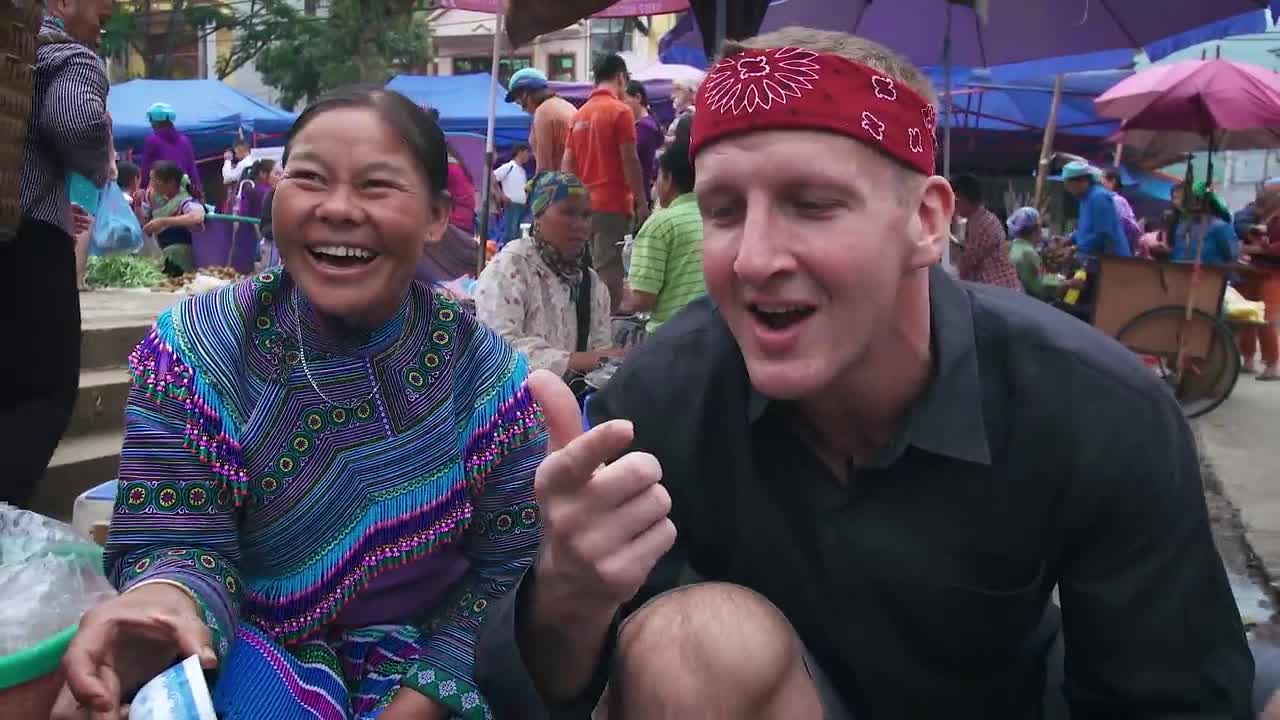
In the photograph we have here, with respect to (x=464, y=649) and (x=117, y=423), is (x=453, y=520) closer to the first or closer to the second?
(x=464, y=649)

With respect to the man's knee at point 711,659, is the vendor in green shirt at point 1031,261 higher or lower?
lower

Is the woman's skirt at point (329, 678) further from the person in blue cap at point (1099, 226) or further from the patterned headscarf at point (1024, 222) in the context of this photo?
the patterned headscarf at point (1024, 222)

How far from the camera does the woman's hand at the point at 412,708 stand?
5.53 feet

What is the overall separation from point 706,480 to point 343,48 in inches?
1229

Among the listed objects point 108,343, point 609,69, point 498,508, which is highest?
point 609,69

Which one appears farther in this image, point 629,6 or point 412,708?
point 629,6

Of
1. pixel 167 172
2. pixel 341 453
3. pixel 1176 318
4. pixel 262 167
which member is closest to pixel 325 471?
pixel 341 453

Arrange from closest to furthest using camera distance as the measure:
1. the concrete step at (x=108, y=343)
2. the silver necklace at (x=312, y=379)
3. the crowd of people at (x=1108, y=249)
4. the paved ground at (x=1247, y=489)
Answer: the silver necklace at (x=312, y=379), the paved ground at (x=1247, y=489), the concrete step at (x=108, y=343), the crowd of people at (x=1108, y=249)

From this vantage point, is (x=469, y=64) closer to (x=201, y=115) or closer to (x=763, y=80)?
(x=201, y=115)

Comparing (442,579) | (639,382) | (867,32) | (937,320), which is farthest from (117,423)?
(867,32)

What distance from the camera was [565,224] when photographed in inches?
156

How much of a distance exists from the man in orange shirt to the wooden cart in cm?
349

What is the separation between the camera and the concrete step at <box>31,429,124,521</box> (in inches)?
139

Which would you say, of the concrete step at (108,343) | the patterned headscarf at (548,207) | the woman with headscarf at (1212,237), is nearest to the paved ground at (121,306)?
the concrete step at (108,343)
